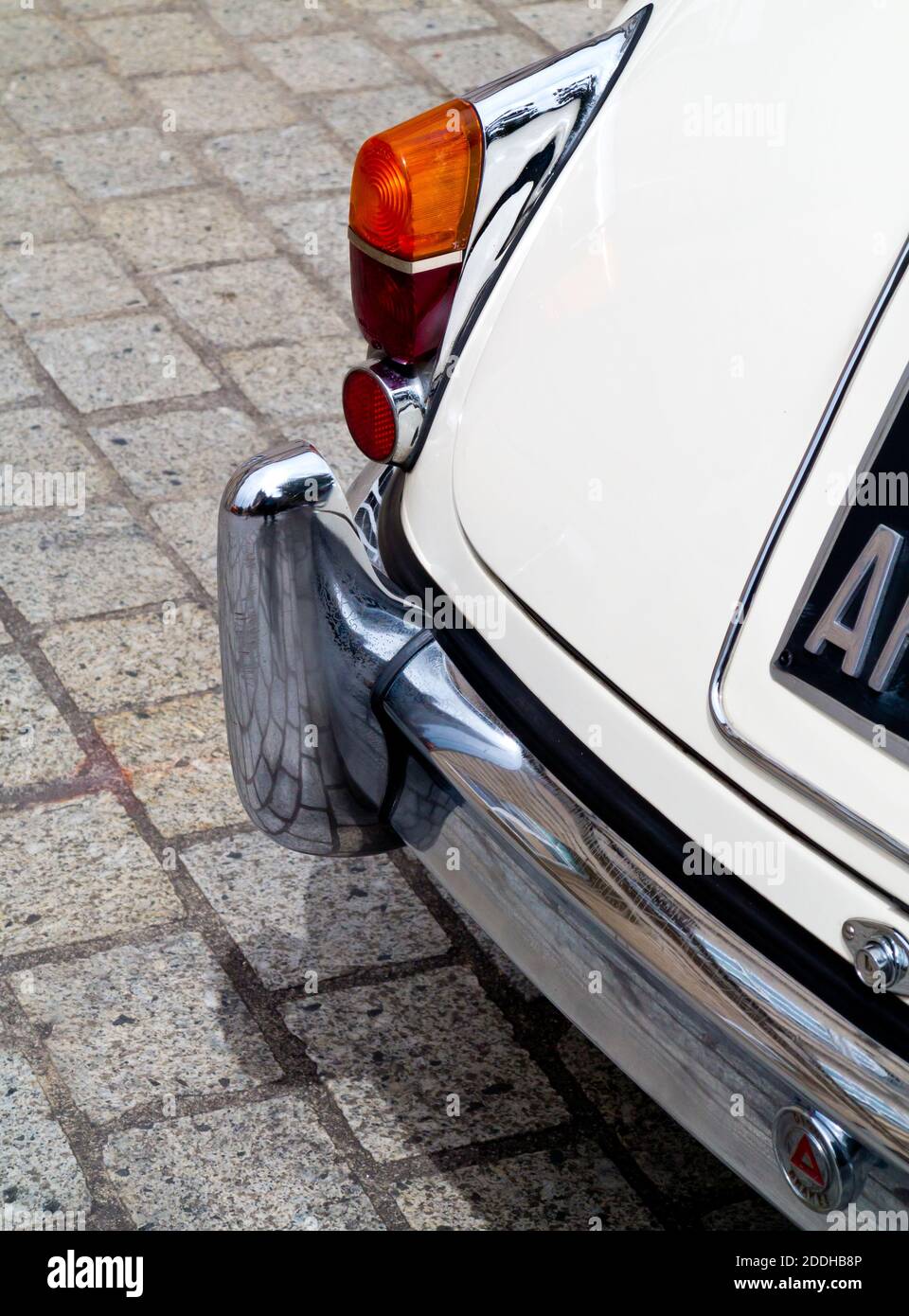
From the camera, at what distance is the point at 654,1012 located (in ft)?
5.80

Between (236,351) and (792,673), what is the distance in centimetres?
271

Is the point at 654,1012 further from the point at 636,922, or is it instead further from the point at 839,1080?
the point at 839,1080

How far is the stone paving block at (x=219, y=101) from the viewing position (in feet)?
16.4

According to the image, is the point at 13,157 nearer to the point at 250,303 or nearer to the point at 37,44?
the point at 37,44

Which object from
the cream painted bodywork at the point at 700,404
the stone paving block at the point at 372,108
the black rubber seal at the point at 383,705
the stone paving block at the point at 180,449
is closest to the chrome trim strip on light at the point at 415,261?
the cream painted bodywork at the point at 700,404

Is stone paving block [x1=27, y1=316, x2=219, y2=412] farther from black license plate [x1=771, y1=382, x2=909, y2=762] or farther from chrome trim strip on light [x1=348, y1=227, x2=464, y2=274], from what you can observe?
black license plate [x1=771, y1=382, x2=909, y2=762]

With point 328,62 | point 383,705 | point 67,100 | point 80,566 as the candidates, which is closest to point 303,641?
point 383,705

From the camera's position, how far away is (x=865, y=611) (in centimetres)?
161

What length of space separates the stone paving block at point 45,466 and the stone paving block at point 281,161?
Answer: 1.30 m

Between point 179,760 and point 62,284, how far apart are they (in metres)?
1.85

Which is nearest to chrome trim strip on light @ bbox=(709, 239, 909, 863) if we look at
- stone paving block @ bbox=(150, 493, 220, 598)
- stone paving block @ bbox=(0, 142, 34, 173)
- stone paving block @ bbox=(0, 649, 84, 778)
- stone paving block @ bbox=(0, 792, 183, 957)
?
stone paving block @ bbox=(0, 792, 183, 957)

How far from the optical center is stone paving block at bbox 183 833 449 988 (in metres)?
2.67

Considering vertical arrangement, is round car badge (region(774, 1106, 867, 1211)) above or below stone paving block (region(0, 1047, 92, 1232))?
above

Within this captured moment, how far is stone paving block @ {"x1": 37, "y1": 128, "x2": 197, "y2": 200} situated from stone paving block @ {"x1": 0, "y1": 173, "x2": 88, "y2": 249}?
0.07 meters
